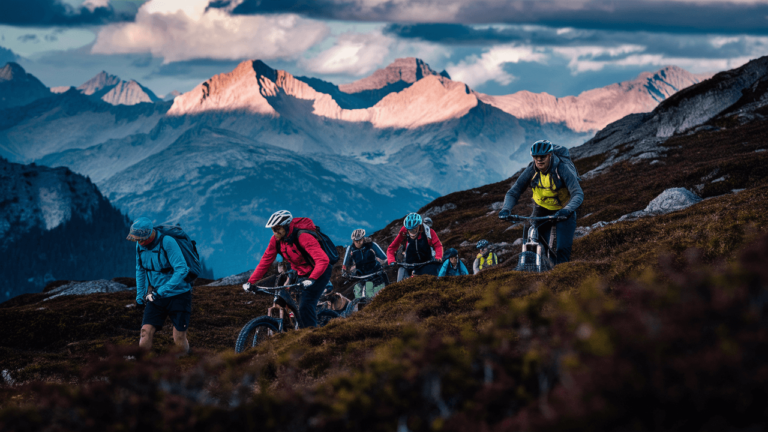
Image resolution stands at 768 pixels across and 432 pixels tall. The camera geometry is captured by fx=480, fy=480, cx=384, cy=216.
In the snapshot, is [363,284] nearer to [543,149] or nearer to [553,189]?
[553,189]

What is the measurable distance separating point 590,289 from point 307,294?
997 centimetres

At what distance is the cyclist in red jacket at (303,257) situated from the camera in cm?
1152

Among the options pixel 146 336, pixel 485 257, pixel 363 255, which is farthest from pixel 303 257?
pixel 485 257

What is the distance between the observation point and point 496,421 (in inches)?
144

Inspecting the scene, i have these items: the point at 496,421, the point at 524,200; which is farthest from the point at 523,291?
the point at 524,200

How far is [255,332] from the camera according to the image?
11344 mm

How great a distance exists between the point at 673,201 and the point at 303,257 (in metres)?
22.1

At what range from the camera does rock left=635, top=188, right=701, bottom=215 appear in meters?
25.0

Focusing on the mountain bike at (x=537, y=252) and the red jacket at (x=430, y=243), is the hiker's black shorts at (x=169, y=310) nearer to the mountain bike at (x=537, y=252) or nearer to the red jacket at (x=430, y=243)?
the red jacket at (x=430, y=243)

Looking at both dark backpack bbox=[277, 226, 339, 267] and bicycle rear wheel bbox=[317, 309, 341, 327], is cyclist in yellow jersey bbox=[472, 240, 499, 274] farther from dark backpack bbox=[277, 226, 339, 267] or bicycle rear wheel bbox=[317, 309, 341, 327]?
dark backpack bbox=[277, 226, 339, 267]

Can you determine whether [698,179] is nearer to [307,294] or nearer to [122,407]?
[307,294]

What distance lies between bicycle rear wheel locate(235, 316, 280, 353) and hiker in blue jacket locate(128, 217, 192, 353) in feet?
4.43

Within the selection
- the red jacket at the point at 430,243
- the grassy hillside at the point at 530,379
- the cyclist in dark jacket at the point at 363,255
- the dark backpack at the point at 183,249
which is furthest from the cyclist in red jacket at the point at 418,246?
the grassy hillside at the point at 530,379

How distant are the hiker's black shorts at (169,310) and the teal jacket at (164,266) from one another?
0.22 metres
